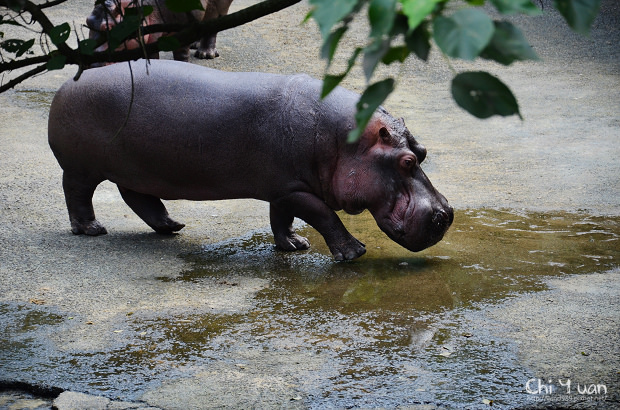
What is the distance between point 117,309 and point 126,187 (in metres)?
1.41

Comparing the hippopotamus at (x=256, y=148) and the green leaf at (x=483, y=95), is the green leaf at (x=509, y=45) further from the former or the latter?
the hippopotamus at (x=256, y=148)

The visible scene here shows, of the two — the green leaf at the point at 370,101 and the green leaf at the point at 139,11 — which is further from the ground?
the green leaf at the point at 139,11

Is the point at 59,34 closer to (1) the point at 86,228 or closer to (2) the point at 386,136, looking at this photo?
(2) the point at 386,136

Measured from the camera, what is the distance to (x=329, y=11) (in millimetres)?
1292

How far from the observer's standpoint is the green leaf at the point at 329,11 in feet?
4.19

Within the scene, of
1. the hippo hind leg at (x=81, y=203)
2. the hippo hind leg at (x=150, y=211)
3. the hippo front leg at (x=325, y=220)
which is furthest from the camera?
the hippo hind leg at (x=150, y=211)

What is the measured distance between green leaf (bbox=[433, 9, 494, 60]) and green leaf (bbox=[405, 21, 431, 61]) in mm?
79

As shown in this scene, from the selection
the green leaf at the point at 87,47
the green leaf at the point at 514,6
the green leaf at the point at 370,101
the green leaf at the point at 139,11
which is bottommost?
the green leaf at the point at 87,47

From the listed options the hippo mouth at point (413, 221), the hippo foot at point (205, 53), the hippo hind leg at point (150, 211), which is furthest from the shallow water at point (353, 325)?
the hippo foot at point (205, 53)

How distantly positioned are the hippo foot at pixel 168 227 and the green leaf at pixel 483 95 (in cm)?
458

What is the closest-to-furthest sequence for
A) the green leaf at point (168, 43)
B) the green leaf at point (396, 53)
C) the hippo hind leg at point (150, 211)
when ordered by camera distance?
the green leaf at point (396, 53)
the green leaf at point (168, 43)
the hippo hind leg at point (150, 211)

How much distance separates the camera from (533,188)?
6.92 metres

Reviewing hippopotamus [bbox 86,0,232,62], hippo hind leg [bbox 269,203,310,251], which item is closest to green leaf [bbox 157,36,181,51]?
hippo hind leg [bbox 269,203,310,251]

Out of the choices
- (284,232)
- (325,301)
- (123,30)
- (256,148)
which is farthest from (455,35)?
(284,232)
